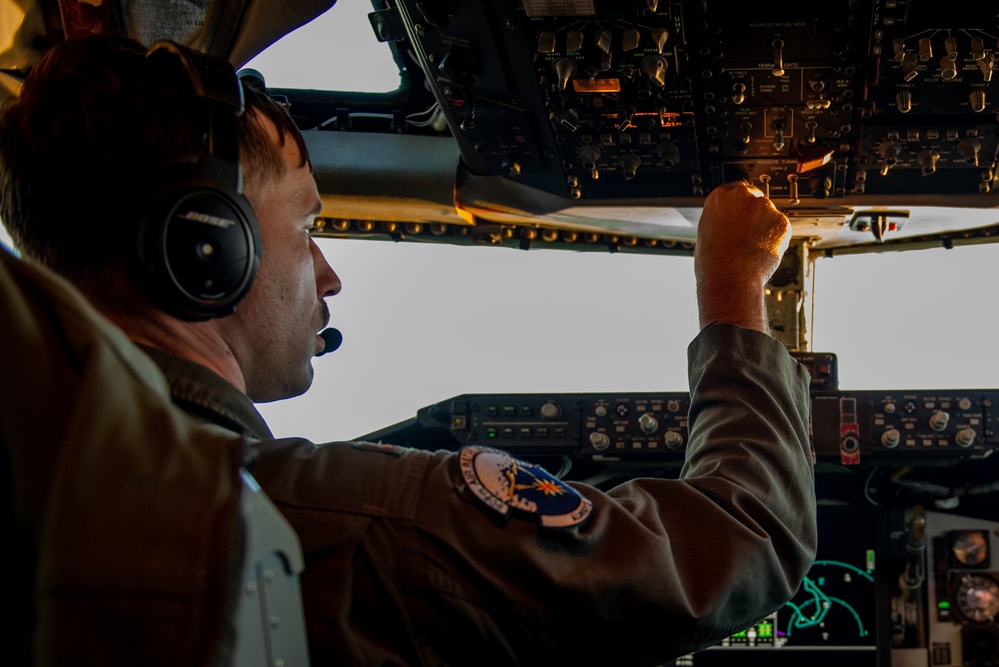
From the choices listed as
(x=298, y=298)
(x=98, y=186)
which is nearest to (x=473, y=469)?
(x=298, y=298)

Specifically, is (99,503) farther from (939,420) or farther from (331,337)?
(939,420)

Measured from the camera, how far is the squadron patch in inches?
38.0

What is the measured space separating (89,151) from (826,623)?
2.19 metres

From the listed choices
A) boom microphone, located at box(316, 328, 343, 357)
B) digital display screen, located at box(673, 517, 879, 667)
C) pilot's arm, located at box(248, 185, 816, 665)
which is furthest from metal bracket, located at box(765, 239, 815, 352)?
pilot's arm, located at box(248, 185, 816, 665)

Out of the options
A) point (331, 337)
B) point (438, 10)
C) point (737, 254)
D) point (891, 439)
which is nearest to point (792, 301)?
point (891, 439)

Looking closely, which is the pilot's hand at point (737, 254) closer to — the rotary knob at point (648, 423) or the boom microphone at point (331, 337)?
the boom microphone at point (331, 337)

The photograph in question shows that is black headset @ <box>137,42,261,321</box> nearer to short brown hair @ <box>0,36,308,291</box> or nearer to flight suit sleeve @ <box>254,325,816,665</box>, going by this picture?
short brown hair @ <box>0,36,308,291</box>

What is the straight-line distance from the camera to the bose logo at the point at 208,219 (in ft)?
3.16

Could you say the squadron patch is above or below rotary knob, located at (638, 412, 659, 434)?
below

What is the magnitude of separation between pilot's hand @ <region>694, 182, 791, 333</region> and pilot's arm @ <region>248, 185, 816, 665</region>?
0.79ft

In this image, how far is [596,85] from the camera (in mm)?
2045

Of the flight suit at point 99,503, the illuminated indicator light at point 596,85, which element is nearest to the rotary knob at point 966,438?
the illuminated indicator light at point 596,85

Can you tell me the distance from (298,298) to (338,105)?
1494mm

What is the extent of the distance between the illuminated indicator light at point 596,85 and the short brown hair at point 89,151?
1.14 meters
